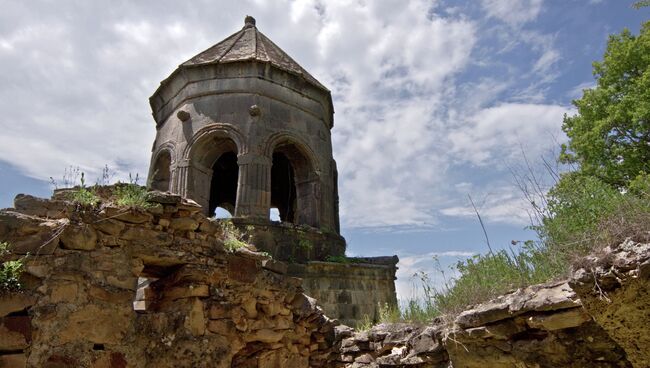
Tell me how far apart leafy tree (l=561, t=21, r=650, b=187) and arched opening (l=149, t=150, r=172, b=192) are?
9.82 meters

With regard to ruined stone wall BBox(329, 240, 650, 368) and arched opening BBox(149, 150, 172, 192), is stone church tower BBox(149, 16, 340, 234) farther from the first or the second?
ruined stone wall BBox(329, 240, 650, 368)

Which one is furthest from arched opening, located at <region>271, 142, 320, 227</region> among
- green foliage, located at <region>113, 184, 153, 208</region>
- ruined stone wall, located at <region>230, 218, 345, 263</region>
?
green foliage, located at <region>113, 184, 153, 208</region>

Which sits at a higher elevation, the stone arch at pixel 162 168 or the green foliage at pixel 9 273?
the stone arch at pixel 162 168

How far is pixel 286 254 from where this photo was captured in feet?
25.0

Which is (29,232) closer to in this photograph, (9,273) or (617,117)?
(9,273)

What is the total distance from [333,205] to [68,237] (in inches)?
264

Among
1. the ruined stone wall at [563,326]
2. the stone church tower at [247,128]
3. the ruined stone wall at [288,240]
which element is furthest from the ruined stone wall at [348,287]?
the ruined stone wall at [563,326]

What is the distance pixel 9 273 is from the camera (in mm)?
2633

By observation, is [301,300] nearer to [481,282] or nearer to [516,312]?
[481,282]

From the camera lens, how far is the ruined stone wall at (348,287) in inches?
287

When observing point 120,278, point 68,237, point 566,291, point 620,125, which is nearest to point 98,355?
point 120,278

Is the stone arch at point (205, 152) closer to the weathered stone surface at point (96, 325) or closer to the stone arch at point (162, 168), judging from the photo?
the stone arch at point (162, 168)

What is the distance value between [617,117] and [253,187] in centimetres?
938

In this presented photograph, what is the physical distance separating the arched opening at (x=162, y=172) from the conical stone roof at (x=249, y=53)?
200cm
